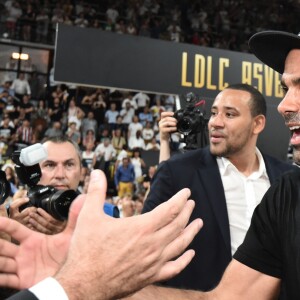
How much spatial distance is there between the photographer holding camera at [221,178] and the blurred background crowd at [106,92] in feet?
13.6

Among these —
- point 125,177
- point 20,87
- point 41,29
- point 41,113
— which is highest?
point 41,29

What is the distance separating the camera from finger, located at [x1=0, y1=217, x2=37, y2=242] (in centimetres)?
90

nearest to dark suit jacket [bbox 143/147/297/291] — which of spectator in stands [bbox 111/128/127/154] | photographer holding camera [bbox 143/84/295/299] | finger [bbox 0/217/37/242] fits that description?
photographer holding camera [bbox 143/84/295/299]

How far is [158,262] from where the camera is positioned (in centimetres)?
88

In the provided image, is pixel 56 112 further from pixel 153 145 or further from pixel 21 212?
pixel 21 212

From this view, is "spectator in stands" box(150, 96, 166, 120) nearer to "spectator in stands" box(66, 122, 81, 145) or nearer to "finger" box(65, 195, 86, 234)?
"spectator in stands" box(66, 122, 81, 145)

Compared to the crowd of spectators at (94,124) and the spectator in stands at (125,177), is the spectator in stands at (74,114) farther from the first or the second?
the spectator in stands at (125,177)

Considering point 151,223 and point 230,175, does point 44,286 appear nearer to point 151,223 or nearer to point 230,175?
point 151,223

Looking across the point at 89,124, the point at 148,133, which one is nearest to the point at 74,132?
the point at 89,124

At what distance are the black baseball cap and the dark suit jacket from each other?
31.9 inches

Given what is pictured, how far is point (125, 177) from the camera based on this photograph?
8719mm

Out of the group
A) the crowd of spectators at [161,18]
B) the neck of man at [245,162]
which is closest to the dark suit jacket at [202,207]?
the neck of man at [245,162]

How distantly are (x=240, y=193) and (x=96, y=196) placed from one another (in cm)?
162

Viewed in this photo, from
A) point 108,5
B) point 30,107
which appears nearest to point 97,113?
point 30,107
